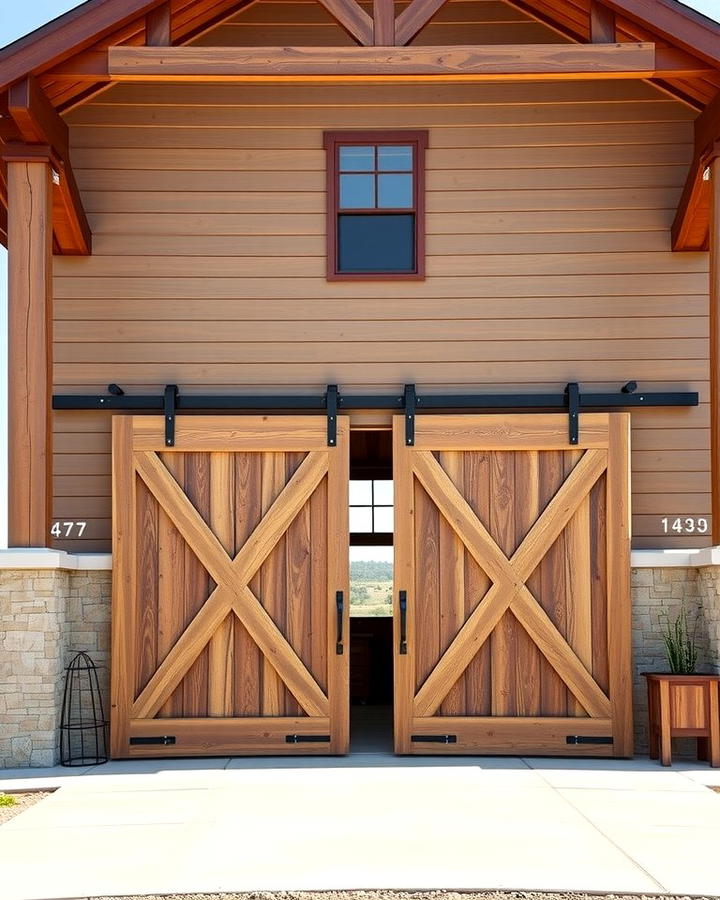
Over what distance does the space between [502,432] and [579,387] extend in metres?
0.76

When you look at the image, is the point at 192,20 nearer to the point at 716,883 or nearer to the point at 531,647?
the point at 531,647

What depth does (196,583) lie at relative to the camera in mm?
8648

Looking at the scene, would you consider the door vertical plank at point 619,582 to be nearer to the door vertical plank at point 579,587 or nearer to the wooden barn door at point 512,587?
the wooden barn door at point 512,587

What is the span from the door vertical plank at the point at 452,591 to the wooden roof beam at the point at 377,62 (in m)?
2.85

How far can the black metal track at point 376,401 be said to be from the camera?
8.91 m

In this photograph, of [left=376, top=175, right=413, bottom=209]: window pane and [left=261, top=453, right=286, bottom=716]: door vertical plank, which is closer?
[left=261, top=453, right=286, bottom=716]: door vertical plank

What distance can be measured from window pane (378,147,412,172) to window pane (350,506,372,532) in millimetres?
5623

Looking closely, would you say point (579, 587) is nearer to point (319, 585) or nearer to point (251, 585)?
point (319, 585)

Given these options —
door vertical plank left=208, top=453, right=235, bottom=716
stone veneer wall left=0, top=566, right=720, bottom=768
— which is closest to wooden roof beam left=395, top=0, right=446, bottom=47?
door vertical plank left=208, top=453, right=235, bottom=716

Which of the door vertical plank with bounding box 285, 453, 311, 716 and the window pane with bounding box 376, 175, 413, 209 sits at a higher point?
the window pane with bounding box 376, 175, 413, 209

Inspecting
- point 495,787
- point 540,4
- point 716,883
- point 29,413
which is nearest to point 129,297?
point 29,413

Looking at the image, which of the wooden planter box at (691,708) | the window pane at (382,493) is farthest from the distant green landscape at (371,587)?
the wooden planter box at (691,708)

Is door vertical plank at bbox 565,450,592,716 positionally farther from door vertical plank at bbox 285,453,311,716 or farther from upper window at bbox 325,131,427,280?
upper window at bbox 325,131,427,280

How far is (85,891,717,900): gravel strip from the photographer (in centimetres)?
482
